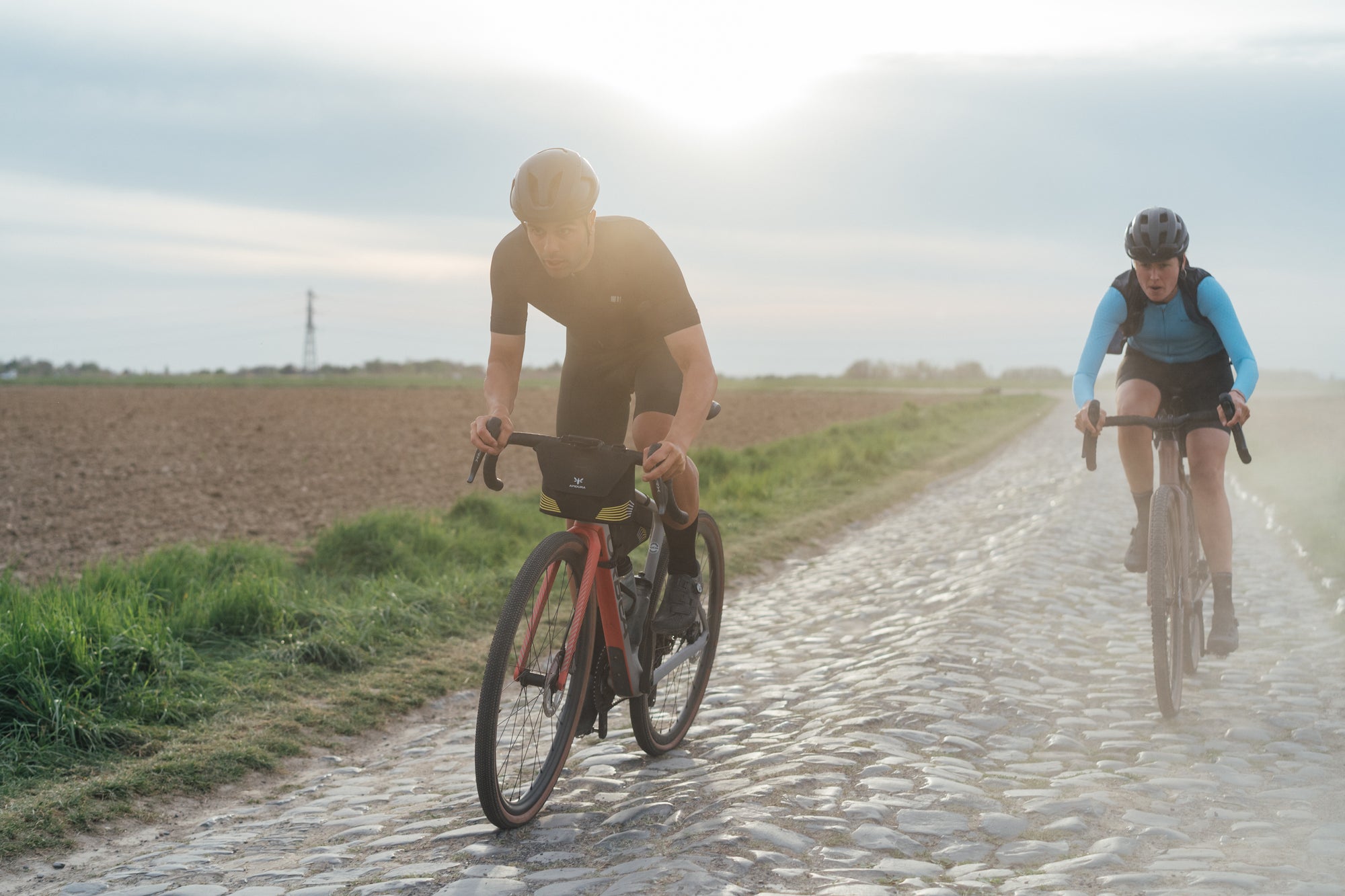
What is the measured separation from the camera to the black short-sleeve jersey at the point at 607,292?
172 inches

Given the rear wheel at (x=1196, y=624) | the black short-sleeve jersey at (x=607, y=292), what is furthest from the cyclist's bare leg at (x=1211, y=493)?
the black short-sleeve jersey at (x=607, y=292)

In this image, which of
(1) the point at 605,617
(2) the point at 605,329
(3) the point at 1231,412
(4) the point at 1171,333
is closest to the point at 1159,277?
(4) the point at 1171,333

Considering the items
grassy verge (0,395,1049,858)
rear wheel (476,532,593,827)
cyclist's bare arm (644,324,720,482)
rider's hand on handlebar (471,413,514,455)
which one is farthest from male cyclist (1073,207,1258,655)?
grassy verge (0,395,1049,858)

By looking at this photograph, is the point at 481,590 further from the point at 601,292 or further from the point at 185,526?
the point at 185,526

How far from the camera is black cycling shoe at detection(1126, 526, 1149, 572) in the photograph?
6.27 metres

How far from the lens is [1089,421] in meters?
5.57

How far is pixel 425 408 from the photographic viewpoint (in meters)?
49.1

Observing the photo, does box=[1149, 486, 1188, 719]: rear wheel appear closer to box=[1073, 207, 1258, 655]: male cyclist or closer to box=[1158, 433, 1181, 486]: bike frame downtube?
box=[1158, 433, 1181, 486]: bike frame downtube

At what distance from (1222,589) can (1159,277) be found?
5.87 feet

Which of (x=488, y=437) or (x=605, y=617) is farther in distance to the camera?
(x=605, y=617)

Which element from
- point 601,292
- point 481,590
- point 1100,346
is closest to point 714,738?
point 601,292

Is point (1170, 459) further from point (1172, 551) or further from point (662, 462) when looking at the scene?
point (662, 462)

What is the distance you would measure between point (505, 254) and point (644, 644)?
181 centimetres

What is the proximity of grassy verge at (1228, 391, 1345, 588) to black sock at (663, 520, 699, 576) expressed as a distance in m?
7.03
